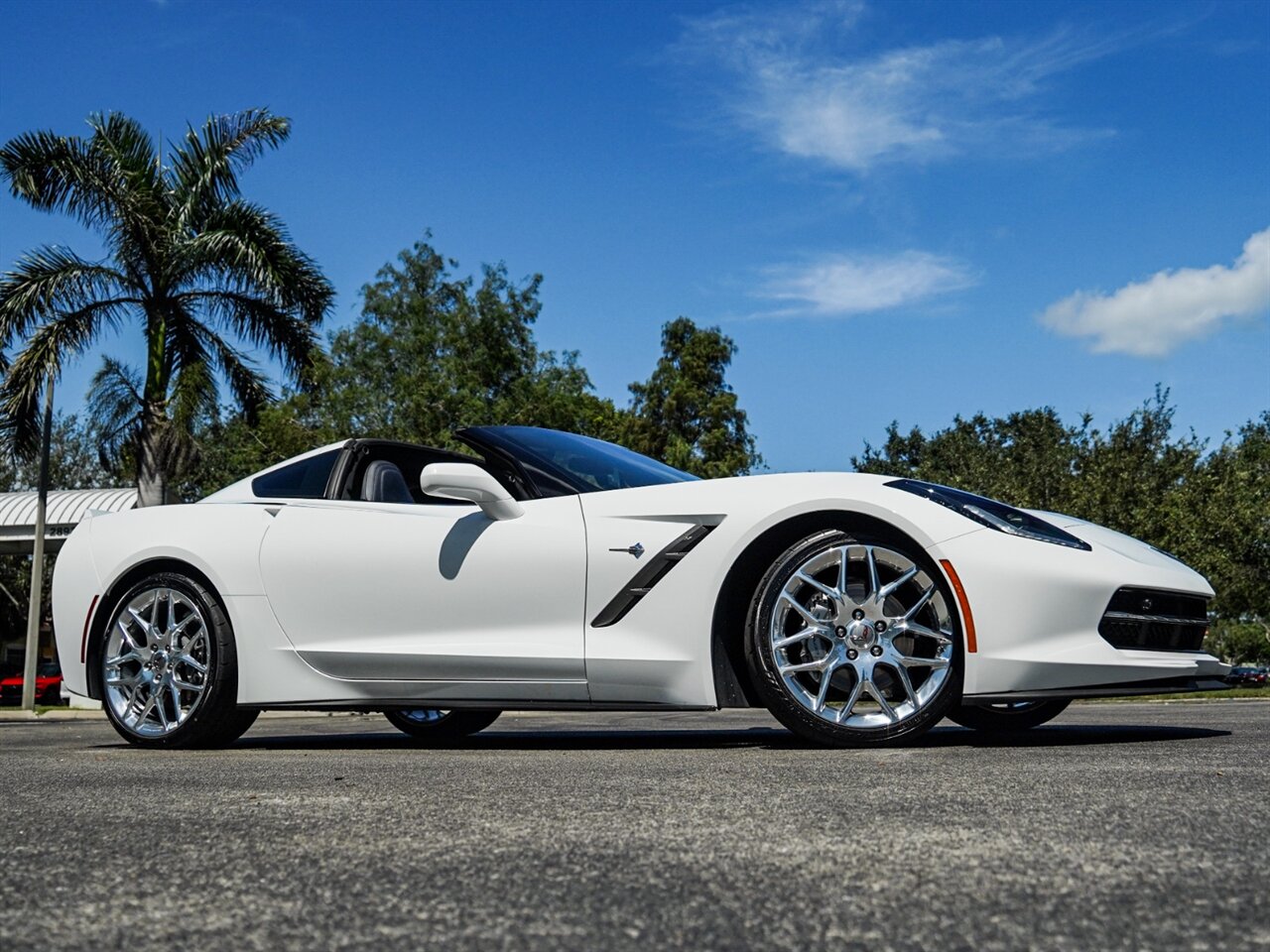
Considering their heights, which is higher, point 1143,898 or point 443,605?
point 443,605

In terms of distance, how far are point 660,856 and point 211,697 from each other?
387cm

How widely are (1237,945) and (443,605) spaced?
3.89 metres

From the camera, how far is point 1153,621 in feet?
14.8

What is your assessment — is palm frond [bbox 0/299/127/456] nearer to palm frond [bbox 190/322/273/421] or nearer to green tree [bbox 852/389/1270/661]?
palm frond [bbox 190/322/273/421]

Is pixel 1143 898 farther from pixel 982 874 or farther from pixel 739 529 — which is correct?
pixel 739 529

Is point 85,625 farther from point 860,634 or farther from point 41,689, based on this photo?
point 41,689

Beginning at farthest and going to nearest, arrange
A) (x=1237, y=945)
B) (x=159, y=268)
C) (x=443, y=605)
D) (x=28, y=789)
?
1. (x=159, y=268)
2. (x=443, y=605)
3. (x=28, y=789)
4. (x=1237, y=945)

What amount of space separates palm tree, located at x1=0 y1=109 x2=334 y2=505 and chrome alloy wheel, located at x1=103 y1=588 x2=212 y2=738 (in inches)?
590

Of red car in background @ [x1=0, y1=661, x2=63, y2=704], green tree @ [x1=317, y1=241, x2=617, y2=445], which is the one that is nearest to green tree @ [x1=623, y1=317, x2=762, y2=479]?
green tree @ [x1=317, y1=241, x2=617, y2=445]

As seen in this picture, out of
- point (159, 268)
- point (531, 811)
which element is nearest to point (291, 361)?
point (159, 268)

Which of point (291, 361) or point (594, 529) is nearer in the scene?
point (594, 529)

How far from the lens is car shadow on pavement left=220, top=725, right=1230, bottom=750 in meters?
4.83

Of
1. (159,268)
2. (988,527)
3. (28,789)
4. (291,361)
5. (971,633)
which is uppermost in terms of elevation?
(159,268)

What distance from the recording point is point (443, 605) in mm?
5168
